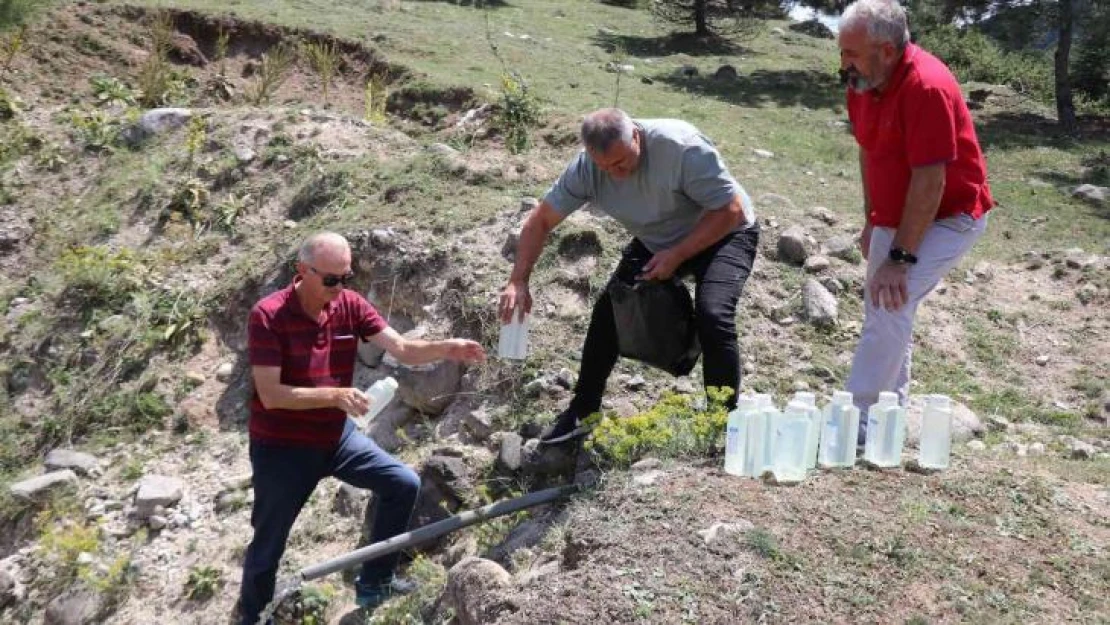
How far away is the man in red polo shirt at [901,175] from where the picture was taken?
3.69 m

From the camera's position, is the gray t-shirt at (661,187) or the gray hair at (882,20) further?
the gray t-shirt at (661,187)

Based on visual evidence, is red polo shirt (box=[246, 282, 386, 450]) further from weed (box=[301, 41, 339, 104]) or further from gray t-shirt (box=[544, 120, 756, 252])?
weed (box=[301, 41, 339, 104])

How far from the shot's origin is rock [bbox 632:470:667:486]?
4016 mm

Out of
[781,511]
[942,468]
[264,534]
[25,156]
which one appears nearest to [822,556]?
[781,511]

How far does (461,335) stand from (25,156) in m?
5.01

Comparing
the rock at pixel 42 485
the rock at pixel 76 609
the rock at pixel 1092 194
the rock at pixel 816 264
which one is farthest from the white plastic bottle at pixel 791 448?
the rock at pixel 1092 194

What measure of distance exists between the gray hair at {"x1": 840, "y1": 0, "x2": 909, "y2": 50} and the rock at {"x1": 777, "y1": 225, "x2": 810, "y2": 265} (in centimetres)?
294

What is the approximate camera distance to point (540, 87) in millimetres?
10812

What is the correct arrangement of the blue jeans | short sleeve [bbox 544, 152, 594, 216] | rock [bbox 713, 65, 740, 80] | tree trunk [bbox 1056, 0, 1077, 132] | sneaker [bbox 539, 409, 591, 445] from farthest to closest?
1. rock [bbox 713, 65, 740, 80]
2. tree trunk [bbox 1056, 0, 1077, 132]
3. sneaker [bbox 539, 409, 591, 445]
4. short sleeve [bbox 544, 152, 594, 216]
5. the blue jeans

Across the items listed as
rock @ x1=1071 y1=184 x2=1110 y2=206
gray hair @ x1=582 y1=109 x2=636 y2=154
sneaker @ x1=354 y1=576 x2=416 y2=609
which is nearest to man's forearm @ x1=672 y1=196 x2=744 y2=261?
gray hair @ x1=582 y1=109 x2=636 y2=154

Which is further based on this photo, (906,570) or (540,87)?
(540,87)

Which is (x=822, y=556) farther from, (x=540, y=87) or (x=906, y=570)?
(x=540, y=87)

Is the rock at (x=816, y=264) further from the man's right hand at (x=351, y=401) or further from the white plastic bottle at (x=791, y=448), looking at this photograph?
the man's right hand at (x=351, y=401)

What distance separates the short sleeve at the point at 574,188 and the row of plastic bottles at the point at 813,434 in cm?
104
